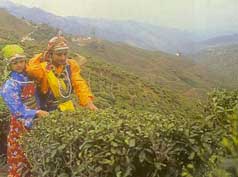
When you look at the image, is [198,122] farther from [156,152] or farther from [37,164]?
[37,164]

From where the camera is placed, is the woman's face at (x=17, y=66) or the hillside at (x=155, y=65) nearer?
the woman's face at (x=17, y=66)

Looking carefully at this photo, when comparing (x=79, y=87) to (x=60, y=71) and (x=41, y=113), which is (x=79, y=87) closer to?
(x=60, y=71)

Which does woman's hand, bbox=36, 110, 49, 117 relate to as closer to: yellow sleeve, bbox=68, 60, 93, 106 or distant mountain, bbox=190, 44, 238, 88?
yellow sleeve, bbox=68, 60, 93, 106

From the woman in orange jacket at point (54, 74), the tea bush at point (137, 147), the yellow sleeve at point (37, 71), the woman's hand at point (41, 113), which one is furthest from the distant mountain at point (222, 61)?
the tea bush at point (137, 147)

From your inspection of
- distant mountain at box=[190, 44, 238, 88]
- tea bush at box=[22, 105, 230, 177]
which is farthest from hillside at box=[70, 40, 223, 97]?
tea bush at box=[22, 105, 230, 177]

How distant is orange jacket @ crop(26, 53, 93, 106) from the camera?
5.14 meters

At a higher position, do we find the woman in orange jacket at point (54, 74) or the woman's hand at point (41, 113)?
the woman in orange jacket at point (54, 74)

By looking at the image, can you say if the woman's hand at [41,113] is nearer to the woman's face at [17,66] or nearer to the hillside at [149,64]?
the woman's face at [17,66]

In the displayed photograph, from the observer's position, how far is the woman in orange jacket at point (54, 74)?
5.16 m

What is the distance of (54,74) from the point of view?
519cm

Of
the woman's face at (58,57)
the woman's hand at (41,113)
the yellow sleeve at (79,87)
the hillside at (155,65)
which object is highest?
the woman's face at (58,57)

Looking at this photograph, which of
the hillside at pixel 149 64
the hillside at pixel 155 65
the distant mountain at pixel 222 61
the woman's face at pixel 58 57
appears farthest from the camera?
the distant mountain at pixel 222 61

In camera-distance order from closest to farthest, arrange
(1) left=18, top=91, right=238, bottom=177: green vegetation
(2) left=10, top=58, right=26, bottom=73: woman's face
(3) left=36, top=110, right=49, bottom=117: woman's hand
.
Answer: (1) left=18, top=91, right=238, bottom=177: green vegetation → (3) left=36, top=110, right=49, bottom=117: woman's hand → (2) left=10, top=58, right=26, bottom=73: woman's face

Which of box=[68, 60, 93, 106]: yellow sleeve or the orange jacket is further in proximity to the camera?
box=[68, 60, 93, 106]: yellow sleeve
